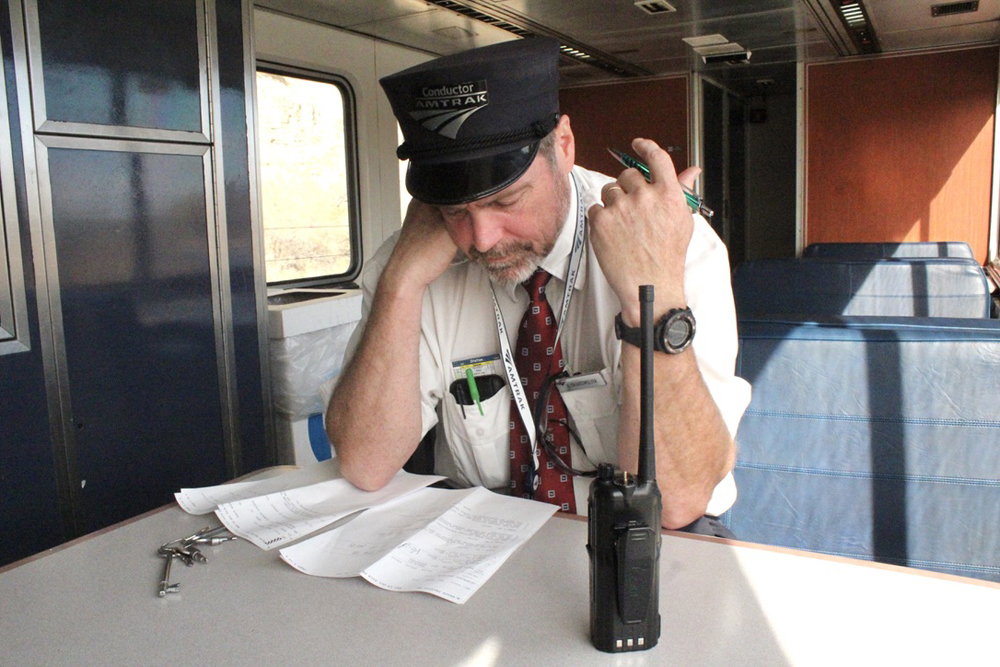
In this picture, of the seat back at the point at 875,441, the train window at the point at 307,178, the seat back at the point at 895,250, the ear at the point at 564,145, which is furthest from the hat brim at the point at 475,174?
the seat back at the point at 895,250

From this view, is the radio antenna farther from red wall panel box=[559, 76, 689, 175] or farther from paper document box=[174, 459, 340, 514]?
red wall panel box=[559, 76, 689, 175]

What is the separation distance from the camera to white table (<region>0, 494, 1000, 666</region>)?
104 cm

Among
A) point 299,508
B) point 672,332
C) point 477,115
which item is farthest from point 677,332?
point 299,508

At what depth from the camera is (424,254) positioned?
5.74 feet

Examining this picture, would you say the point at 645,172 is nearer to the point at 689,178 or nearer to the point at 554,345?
the point at 689,178

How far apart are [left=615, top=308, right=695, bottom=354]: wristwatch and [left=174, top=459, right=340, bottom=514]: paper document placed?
702 mm

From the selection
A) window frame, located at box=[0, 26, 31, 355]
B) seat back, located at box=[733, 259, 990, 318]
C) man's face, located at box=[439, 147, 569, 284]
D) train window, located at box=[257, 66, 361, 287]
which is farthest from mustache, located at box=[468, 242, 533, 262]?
train window, located at box=[257, 66, 361, 287]

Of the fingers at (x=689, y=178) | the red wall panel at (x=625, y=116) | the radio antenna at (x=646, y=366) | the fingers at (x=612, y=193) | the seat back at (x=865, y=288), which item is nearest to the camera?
the radio antenna at (x=646, y=366)

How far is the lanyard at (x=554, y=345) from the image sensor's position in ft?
5.47

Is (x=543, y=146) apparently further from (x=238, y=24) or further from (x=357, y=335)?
(x=238, y=24)

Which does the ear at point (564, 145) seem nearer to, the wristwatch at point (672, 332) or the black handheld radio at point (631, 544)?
the wristwatch at point (672, 332)

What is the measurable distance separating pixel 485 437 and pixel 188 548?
619mm

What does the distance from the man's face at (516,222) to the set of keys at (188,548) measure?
70cm

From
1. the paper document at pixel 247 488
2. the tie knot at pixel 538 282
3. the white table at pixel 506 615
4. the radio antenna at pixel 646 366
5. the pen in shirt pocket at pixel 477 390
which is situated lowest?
the white table at pixel 506 615
